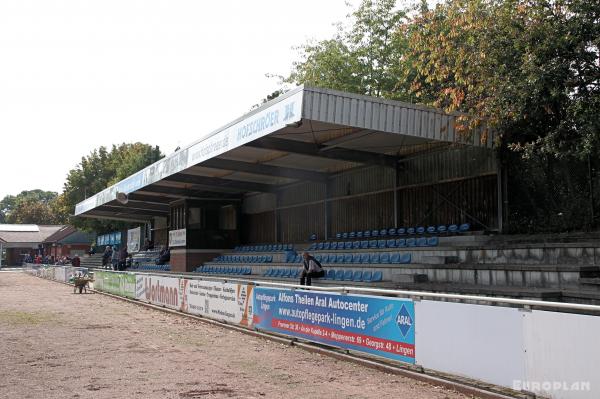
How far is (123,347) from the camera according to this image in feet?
35.2

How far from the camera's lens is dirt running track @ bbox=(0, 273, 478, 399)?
7.17 m

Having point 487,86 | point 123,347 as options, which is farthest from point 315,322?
point 487,86

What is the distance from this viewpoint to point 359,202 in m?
22.1

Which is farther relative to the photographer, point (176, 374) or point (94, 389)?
point (176, 374)

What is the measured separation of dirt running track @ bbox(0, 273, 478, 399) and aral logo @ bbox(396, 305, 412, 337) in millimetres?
682

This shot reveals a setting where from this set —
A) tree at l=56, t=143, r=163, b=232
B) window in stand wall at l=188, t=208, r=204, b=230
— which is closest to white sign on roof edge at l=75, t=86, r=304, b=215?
window in stand wall at l=188, t=208, r=204, b=230

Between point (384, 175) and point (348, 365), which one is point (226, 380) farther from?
point (384, 175)

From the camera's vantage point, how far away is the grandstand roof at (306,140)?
13.9 m

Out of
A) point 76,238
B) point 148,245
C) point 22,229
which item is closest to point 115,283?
point 148,245

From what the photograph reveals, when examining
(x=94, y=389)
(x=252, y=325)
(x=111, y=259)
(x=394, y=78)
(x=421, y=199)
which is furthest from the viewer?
(x=111, y=259)

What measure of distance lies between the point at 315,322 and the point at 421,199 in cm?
999

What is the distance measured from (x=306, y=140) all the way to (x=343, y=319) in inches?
332

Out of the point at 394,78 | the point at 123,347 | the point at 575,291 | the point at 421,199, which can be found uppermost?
the point at 394,78

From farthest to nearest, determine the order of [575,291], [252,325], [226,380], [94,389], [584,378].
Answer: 1. [252,325]
2. [575,291]
3. [226,380]
4. [94,389]
5. [584,378]
